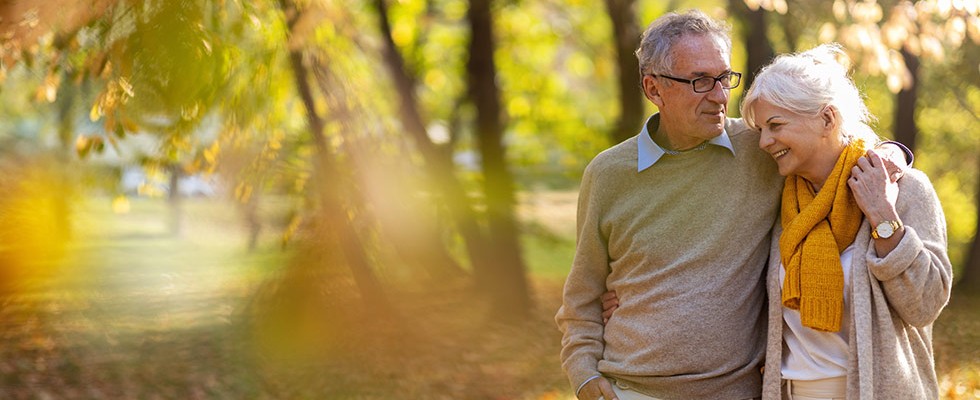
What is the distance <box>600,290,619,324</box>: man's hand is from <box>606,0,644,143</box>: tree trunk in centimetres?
676

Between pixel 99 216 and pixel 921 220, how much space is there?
30.0 ft

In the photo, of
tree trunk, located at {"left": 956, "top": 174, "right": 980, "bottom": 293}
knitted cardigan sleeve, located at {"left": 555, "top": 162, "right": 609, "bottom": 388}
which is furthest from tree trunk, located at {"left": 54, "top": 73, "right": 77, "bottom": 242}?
tree trunk, located at {"left": 956, "top": 174, "right": 980, "bottom": 293}

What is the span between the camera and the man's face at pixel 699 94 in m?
2.69

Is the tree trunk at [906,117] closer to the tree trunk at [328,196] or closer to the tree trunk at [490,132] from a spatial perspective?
the tree trunk at [490,132]

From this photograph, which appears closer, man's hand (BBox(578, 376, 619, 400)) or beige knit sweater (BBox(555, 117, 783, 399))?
beige knit sweater (BBox(555, 117, 783, 399))

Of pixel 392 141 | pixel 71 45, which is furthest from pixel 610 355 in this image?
pixel 392 141

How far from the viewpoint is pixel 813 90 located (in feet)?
8.20

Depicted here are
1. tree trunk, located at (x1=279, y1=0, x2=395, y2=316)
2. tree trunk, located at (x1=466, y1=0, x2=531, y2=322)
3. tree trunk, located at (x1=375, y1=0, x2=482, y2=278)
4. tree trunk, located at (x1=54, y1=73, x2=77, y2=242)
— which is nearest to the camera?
tree trunk, located at (x1=279, y1=0, x2=395, y2=316)

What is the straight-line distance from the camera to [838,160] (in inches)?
99.0

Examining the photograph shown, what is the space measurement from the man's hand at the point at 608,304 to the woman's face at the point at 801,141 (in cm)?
66

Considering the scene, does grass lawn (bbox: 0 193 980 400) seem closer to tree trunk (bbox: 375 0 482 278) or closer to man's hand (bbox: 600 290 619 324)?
tree trunk (bbox: 375 0 482 278)

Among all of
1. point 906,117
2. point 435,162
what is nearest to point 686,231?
point 435,162

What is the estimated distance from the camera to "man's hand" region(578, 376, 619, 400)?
2.85 m

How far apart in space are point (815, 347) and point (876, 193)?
45cm
